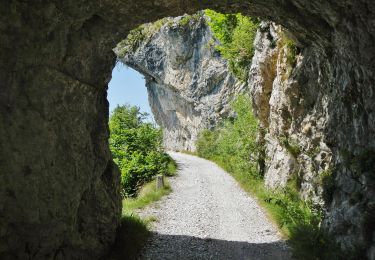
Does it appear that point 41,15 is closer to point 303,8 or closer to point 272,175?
point 303,8

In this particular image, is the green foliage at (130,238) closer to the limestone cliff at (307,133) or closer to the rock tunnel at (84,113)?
the rock tunnel at (84,113)

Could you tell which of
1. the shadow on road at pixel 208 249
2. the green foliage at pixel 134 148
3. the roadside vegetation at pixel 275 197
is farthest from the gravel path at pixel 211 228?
the green foliage at pixel 134 148

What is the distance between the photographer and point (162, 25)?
145 feet

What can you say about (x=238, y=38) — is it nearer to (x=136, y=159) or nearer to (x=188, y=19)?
(x=136, y=159)

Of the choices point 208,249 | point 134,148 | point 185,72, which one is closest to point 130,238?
point 208,249

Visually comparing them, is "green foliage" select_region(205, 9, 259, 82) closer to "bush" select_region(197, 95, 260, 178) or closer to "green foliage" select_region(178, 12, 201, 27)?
"bush" select_region(197, 95, 260, 178)

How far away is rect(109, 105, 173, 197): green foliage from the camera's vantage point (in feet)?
63.7

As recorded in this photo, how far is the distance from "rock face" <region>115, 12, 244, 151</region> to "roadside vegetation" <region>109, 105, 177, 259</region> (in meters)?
13.5

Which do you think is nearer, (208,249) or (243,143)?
(208,249)

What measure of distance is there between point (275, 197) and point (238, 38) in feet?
46.8

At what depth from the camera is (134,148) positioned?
71.6 ft

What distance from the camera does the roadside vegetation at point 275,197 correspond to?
8898mm

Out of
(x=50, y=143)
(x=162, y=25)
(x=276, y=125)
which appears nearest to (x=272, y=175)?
(x=276, y=125)

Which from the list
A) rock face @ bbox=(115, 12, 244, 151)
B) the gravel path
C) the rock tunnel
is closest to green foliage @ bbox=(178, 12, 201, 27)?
rock face @ bbox=(115, 12, 244, 151)
